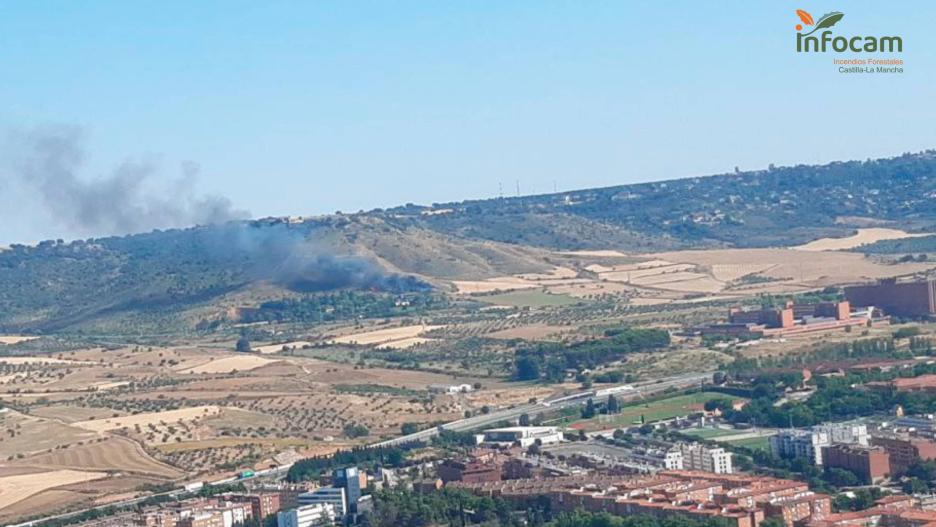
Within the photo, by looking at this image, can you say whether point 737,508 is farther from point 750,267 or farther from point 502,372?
point 750,267

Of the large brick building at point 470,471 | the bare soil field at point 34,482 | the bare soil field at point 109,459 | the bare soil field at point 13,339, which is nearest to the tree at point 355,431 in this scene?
the bare soil field at point 109,459

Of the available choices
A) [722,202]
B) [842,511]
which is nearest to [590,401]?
[842,511]

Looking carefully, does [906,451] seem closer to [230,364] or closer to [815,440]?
[815,440]

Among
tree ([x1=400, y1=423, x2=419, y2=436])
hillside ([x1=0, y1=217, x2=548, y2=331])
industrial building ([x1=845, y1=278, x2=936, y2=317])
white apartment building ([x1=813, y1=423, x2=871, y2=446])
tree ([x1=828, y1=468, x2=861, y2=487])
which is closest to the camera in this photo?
tree ([x1=828, y1=468, x2=861, y2=487])

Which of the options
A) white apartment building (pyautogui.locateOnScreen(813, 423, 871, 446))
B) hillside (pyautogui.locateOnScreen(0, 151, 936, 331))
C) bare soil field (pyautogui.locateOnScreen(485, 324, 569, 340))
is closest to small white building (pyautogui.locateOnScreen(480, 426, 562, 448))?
white apartment building (pyautogui.locateOnScreen(813, 423, 871, 446))

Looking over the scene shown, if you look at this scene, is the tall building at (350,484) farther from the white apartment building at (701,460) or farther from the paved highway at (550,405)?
the paved highway at (550,405)

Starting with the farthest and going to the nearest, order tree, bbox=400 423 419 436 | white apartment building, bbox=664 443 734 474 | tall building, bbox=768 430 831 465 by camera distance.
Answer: tree, bbox=400 423 419 436 < tall building, bbox=768 430 831 465 < white apartment building, bbox=664 443 734 474

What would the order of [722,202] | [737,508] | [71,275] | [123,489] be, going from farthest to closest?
[722,202] → [71,275] → [123,489] → [737,508]

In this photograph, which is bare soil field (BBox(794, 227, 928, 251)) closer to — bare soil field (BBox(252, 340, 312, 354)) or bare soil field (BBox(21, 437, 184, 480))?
bare soil field (BBox(252, 340, 312, 354))

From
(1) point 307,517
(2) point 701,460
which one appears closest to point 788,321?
(2) point 701,460
